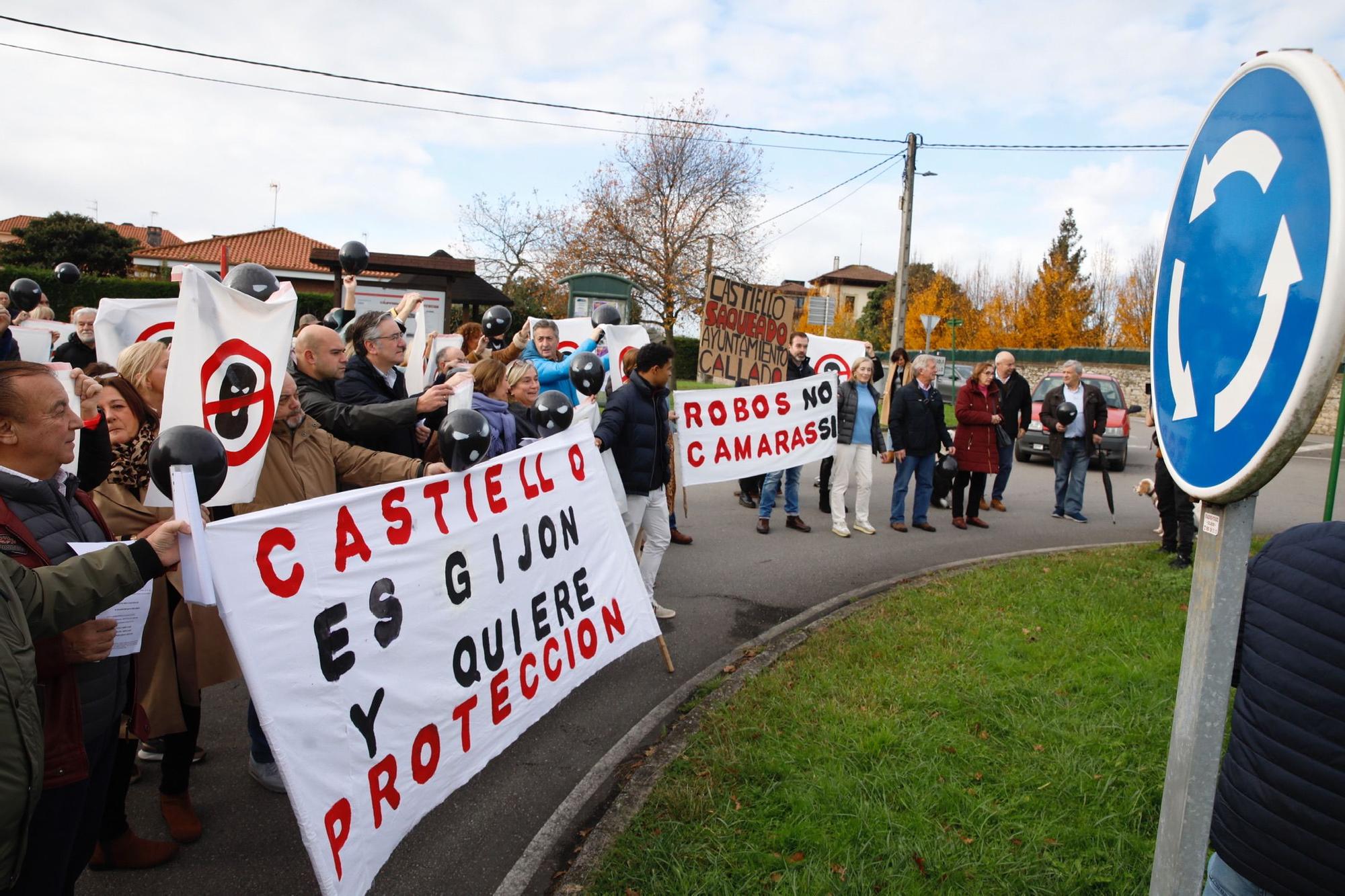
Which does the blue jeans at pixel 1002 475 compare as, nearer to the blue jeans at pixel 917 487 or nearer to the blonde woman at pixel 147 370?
the blue jeans at pixel 917 487

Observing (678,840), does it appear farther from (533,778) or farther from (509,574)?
(509,574)

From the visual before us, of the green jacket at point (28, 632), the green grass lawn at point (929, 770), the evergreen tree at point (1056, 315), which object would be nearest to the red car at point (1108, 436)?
the green grass lawn at point (929, 770)

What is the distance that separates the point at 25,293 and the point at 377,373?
7.76 m

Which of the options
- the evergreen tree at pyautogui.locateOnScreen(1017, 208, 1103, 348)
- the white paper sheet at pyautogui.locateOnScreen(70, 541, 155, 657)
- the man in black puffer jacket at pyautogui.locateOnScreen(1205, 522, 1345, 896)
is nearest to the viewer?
the man in black puffer jacket at pyautogui.locateOnScreen(1205, 522, 1345, 896)

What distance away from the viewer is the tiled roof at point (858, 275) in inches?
4045

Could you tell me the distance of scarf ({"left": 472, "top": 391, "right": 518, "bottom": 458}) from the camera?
16.1 feet

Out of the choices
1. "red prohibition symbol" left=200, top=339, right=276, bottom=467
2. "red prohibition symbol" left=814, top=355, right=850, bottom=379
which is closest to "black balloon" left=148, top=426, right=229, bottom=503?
"red prohibition symbol" left=200, top=339, right=276, bottom=467

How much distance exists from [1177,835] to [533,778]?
2912 millimetres

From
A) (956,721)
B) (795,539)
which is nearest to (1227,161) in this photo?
(956,721)

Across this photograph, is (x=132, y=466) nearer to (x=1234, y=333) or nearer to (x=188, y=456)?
(x=188, y=456)

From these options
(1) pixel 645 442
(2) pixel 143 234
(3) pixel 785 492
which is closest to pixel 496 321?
(1) pixel 645 442

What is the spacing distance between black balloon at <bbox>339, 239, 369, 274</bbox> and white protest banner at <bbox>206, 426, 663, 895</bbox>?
3273mm

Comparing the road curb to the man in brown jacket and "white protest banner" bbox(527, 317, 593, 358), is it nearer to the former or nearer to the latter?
the man in brown jacket

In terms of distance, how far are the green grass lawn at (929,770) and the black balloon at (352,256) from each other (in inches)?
182
